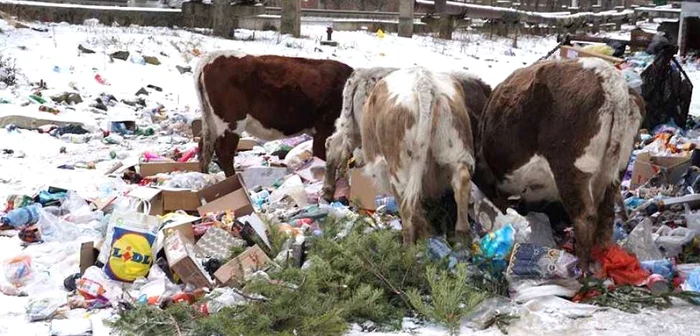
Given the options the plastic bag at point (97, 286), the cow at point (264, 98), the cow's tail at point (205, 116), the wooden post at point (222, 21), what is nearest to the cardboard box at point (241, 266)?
the plastic bag at point (97, 286)

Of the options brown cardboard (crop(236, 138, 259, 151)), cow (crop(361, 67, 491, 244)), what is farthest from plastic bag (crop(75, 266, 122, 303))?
brown cardboard (crop(236, 138, 259, 151))

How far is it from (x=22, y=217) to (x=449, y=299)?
3.90m

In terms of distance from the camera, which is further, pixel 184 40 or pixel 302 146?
pixel 184 40

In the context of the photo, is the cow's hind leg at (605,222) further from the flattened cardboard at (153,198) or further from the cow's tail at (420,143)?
the flattened cardboard at (153,198)

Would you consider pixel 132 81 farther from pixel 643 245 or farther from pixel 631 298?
pixel 631 298

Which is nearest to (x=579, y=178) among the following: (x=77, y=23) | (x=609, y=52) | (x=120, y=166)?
(x=120, y=166)

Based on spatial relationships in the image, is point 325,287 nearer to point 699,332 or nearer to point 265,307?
point 265,307

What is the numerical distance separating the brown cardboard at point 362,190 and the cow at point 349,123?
16.4 inches

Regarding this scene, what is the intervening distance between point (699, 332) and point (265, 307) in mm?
2294

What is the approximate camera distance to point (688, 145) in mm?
8844

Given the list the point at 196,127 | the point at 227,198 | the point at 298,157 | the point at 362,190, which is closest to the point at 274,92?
the point at 298,157

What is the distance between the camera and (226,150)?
8.79 metres

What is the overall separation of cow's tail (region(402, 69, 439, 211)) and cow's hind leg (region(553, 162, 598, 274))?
868mm

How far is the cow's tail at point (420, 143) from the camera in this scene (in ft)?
17.1
